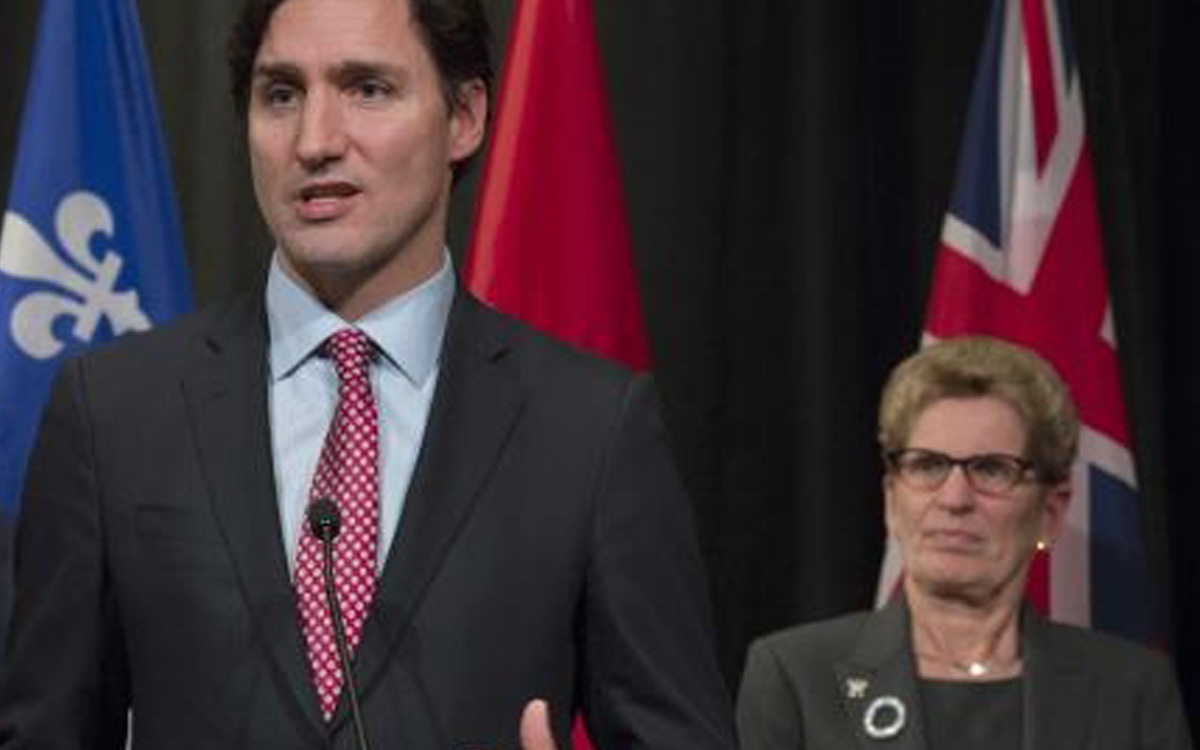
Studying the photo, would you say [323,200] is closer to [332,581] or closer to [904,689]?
[332,581]

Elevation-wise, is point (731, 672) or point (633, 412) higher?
point (633, 412)

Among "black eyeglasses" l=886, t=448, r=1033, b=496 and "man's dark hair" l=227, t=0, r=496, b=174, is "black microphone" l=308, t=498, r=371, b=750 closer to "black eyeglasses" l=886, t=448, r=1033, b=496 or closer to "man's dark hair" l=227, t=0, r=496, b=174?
"man's dark hair" l=227, t=0, r=496, b=174

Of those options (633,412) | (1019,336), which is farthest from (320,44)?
(1019,336)

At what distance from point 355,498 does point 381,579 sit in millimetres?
71

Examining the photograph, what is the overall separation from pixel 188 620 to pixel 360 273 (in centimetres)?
30

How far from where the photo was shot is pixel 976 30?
437 centimetres

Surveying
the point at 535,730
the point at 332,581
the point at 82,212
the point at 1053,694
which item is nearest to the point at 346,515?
the point at 332,581

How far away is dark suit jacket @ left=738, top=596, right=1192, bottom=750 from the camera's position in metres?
3.32

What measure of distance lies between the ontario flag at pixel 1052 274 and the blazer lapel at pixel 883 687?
0.57m

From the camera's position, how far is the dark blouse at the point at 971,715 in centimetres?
335

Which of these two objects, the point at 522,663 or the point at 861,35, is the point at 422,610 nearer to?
the point at 522,663

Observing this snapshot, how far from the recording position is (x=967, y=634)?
344cm

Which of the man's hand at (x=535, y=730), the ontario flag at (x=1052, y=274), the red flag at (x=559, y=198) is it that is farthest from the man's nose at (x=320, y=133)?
the ontario flag at (x=1052, y=274)

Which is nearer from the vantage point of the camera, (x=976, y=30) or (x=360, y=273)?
(x=360, y=273)
